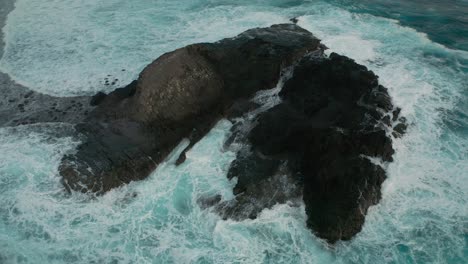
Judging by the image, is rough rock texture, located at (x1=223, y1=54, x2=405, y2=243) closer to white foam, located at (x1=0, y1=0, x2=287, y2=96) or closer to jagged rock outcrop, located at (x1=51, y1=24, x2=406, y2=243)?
jagged rock outcrop, located at (x1=51, y1=24, x2=406, y2=243)

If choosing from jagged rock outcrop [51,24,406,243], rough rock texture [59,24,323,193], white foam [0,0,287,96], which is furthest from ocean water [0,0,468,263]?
rough rock texture [59,24,323,193]

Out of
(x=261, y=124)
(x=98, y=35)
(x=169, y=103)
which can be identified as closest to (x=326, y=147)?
(x=261, y=124)

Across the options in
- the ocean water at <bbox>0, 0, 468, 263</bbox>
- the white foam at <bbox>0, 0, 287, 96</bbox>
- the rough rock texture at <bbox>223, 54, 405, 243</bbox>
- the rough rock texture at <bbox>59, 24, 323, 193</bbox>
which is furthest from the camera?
the white foam at <bbox>0, 0, 287, 96</bbox>

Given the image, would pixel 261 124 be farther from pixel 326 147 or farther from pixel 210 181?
pixel 210 181

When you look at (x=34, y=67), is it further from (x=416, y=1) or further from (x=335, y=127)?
(x=416, y=1)

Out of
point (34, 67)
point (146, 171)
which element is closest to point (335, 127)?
point (146, 171)

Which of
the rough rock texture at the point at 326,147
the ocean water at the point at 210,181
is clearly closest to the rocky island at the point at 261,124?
the rough rock texture at the point at 326,147
